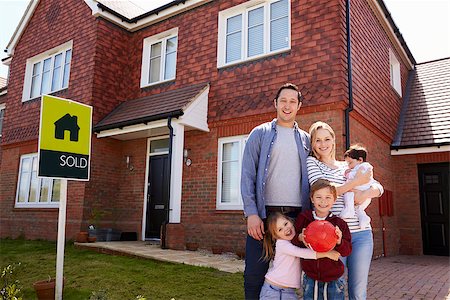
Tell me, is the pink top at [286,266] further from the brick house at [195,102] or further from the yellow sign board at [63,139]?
the brick house at [195,102]

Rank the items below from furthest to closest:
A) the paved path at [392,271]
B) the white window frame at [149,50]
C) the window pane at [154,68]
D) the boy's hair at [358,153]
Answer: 1. the window pane at [154,68]
2. the white window frame at [149,50]
3. the paved path at [392,271]
4. the boy's hair at [358,153]

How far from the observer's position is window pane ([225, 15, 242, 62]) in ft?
30.5

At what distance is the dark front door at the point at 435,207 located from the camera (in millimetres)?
10242

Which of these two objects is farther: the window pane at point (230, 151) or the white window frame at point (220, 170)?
the window pane at point (230, 151)

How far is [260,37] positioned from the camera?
8.95 metres

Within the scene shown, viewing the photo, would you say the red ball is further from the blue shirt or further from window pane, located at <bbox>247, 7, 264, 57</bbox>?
Answer: window pane, located at <bbox>247, 7, 264, 57</bbox>

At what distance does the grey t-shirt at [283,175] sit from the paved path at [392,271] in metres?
2.75

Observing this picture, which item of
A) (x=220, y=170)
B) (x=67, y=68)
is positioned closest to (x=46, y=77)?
(x=67, y=68)

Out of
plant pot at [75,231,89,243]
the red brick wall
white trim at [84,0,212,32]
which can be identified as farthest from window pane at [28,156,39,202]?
the red brick wall

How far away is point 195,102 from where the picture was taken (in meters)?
8.87

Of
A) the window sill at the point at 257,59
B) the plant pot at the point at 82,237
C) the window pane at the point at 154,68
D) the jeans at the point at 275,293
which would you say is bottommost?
the plant pot at the point at 82,237

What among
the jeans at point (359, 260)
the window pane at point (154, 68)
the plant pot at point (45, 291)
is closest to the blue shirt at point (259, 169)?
the jeans at point (359, 260)

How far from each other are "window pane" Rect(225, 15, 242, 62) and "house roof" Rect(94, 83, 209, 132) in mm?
959

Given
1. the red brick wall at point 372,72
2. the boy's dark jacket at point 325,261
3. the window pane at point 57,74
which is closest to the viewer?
the boy's dark jacket at point 325,261
